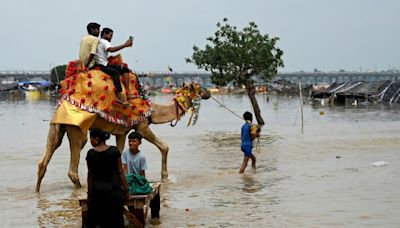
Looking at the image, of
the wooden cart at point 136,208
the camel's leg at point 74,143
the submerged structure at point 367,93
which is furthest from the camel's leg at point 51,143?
the submerged structure at point 367,93

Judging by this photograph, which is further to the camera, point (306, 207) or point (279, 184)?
point (279, 184)

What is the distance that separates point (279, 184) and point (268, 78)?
70.0 ft

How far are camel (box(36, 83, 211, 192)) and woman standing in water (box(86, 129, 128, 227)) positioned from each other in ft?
14.1

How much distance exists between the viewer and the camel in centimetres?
1254

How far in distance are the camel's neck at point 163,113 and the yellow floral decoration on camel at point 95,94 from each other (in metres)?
0.81

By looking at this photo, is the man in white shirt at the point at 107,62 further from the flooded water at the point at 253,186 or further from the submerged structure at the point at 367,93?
the submerged structure at the point at 367,93

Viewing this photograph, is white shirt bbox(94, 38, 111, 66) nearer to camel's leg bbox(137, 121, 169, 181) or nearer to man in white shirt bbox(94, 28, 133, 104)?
man in white shirt bbox(94, 28, 133, 104)

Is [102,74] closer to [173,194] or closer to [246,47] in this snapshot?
[173,194]

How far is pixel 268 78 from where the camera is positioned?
34.1 meters

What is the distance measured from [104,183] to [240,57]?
24908mm

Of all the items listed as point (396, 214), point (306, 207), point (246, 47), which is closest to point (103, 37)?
point (306, 207)

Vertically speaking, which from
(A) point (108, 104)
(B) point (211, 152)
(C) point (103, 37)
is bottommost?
(B) point (211, 152)

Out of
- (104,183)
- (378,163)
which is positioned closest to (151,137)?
(378,163)

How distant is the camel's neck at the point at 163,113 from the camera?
1380 centimetres
